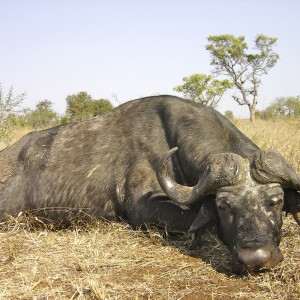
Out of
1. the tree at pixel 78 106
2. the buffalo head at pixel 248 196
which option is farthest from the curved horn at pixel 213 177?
the tree at pixel 78 106

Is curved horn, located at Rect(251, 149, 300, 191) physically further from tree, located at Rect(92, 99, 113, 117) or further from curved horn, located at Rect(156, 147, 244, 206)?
tree, located at Rect(92, 99, 113, 117)

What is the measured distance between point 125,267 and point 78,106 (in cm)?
2603

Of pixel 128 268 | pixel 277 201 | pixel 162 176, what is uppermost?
pixel 162 176

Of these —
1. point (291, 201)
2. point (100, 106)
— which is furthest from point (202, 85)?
point (291, 201)

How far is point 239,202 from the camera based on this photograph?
12.0ft

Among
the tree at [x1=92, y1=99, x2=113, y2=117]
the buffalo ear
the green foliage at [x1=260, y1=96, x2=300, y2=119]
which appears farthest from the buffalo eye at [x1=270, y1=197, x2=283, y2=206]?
the tree at [x1=92, y1=99, x2=113, y2=117]

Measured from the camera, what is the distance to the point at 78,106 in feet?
95.7

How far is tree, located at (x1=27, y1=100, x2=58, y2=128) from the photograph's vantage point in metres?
22.9

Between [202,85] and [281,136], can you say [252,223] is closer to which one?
[281,136]

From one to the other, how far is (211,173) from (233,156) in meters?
0.22

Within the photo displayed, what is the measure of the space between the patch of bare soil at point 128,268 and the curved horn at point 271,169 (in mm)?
628

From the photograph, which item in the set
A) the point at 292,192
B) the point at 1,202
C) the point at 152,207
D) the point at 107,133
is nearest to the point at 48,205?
the point at 1,202

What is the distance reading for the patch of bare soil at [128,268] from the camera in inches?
125

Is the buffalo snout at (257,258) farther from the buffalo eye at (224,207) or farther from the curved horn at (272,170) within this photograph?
the curved horn at (272,170)
